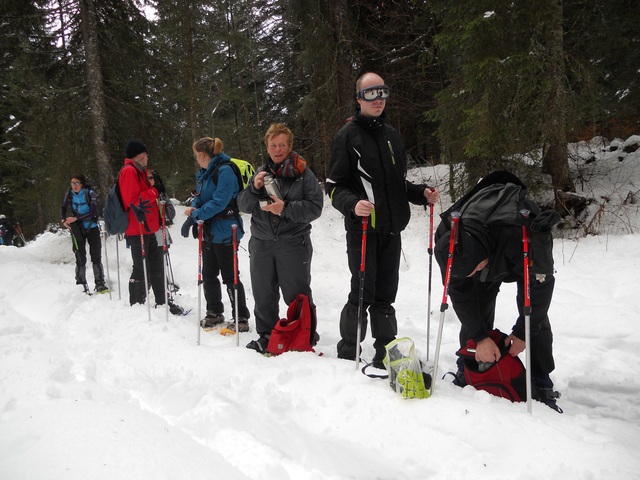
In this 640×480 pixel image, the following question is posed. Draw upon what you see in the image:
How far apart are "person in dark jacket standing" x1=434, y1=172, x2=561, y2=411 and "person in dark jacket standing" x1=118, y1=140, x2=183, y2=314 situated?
4212 millimetres

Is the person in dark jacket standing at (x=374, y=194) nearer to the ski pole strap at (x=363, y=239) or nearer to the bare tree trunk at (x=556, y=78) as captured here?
the ski pole strap at (x=363, y=239)

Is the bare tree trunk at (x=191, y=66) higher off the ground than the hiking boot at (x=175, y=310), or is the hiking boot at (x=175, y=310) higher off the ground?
the bare tree trunk at (x=191, y=66)

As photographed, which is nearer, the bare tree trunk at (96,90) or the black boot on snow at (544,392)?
the black boot on snow at (544,392)

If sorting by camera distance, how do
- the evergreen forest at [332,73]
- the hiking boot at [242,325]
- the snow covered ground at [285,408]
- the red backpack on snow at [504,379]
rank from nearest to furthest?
the snow covered ground at [285,408]
the red backpack on snow at [504,379]
the hiking boot at [242,325]
the evergreen forest at [332,73]

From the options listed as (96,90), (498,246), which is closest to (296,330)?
(498,246)

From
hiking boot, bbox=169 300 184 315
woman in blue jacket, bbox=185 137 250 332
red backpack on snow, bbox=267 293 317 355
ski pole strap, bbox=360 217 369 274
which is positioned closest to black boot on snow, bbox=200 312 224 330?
woman in blue jacket, bbox=185 137 250 332

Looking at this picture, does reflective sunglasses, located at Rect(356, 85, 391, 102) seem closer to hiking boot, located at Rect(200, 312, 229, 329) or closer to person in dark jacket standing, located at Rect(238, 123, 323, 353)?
person in dark jacket standing, located at Rect(238, 123, 323, 353)

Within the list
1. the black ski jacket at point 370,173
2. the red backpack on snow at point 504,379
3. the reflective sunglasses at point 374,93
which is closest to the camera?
the red backpack on snow at point 504,379

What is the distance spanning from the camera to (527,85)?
300 inches

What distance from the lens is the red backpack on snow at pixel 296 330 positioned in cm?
399

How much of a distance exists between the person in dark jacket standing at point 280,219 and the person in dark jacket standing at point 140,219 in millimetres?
2081

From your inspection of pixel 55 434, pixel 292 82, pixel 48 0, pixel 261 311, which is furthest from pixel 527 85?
pixel 48 0

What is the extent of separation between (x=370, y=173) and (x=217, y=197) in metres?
2.06

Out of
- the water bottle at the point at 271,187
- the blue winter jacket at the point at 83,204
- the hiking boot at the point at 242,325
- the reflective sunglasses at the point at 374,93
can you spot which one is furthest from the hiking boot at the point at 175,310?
the reflective sunglasses at the point at 374,93
